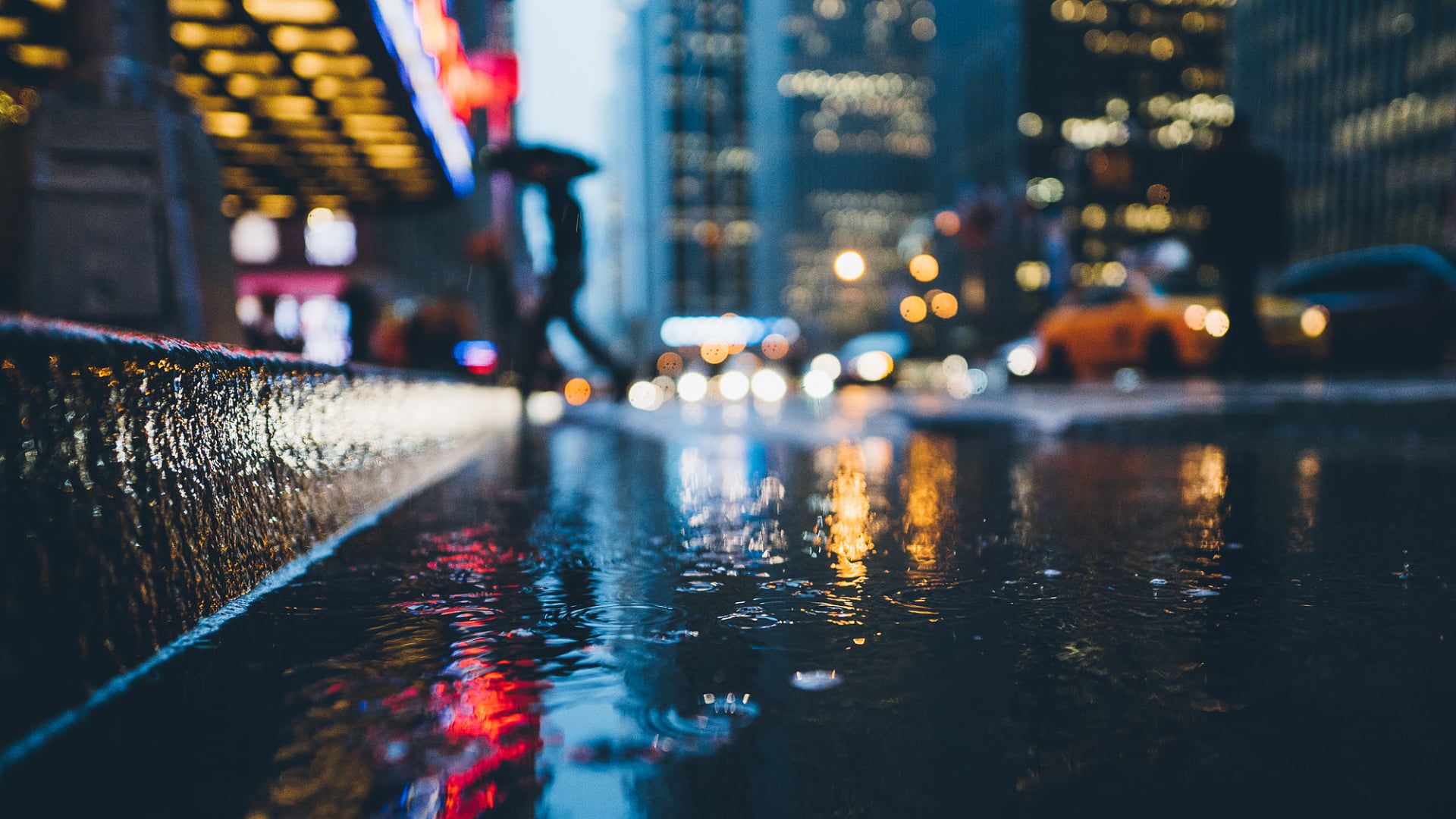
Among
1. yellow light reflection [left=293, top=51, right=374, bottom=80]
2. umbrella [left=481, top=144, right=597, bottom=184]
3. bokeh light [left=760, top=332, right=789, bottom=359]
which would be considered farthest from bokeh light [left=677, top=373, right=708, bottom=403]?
bokeh light [left=760, top=332, right=789, bottom=359]

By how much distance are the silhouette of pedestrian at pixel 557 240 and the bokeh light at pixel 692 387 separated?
11528 millimetres

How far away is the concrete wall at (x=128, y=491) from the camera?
4.79 ft

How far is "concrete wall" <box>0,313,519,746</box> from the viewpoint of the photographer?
1.46 metres

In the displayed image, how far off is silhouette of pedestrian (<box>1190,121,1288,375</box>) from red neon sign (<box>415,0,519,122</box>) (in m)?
10.9

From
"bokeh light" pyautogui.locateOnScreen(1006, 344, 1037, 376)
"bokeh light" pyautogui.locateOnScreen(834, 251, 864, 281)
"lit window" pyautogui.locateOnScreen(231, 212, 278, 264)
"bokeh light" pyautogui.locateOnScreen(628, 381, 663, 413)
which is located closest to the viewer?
"bokeh light" pyautogui.locateOnScreen(628, 381, 663, 413)

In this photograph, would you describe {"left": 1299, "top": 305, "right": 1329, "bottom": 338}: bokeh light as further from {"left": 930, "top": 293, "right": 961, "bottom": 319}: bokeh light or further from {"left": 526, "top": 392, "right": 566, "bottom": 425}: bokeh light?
{"left": 930, "top": 293, "right": 961, "bottom": 319}: bokeh light

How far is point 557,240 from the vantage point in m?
12.9

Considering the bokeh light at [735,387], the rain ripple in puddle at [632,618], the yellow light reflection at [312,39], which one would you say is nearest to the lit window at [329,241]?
the bokeh light at [735,387]

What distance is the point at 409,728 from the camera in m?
1.61

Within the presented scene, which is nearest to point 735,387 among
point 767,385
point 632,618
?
point 767,385

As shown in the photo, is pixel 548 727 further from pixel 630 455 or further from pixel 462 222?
pixel 462 222

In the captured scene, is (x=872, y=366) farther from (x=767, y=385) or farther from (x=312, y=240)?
(x=312, y=240)

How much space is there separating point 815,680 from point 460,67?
23426 mm

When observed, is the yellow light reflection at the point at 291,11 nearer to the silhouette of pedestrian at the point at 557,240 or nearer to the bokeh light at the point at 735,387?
the silhouette of pedestrian at the point at 557,240
